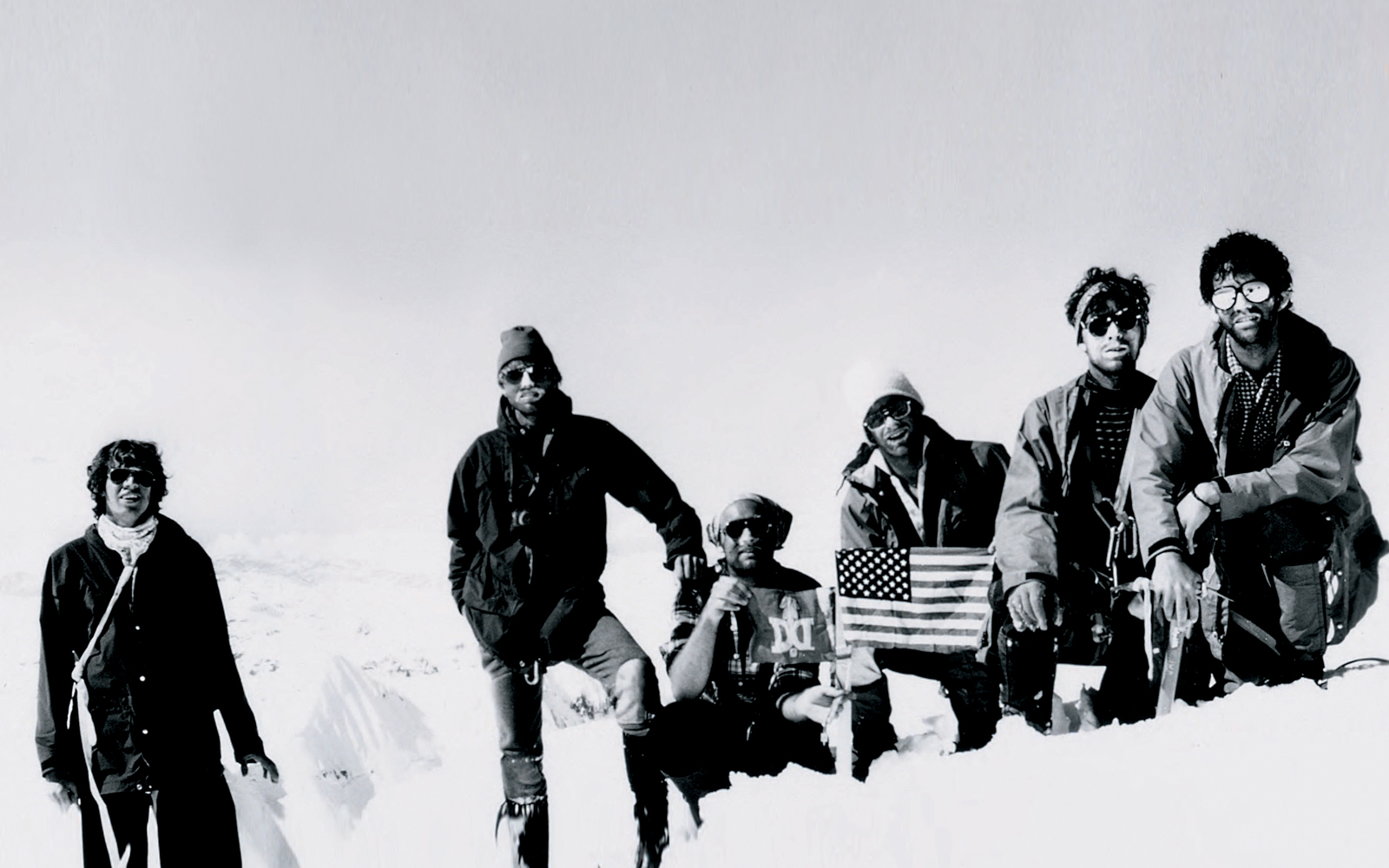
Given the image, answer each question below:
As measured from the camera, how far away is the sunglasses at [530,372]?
4641 millimetres

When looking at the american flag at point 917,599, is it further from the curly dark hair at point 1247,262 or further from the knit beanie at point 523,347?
the knit beanie at point 523,347

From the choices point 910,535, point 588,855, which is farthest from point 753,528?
point 588,855

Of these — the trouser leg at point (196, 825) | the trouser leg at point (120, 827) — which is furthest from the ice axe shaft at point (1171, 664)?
the trouser leg at point (120, 827)

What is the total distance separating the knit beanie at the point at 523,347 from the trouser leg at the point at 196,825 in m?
1.74

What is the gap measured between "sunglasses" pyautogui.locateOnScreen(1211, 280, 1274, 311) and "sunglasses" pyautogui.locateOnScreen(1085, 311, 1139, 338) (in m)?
0.27

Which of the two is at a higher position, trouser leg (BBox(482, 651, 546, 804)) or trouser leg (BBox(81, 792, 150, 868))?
trouser leg (BBox(482, 651, 546, 804))

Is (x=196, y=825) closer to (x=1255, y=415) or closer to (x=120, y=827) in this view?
(x=120, y=827)

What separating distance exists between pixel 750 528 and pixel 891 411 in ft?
2.04

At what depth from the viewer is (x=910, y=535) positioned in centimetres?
442

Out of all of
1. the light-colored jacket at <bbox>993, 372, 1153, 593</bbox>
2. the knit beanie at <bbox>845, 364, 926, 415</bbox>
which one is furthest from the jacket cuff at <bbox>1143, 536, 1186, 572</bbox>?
the knit beanie at <bbox>845, 364, 926, 415</bbox>

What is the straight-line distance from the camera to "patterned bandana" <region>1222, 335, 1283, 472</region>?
13.7 ft

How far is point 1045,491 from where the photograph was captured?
4.34 meters

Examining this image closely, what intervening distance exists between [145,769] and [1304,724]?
3.66 meters

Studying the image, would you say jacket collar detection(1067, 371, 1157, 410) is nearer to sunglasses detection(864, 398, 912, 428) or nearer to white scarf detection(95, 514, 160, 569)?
sunglasses detection(864, 398, 912, 428)
